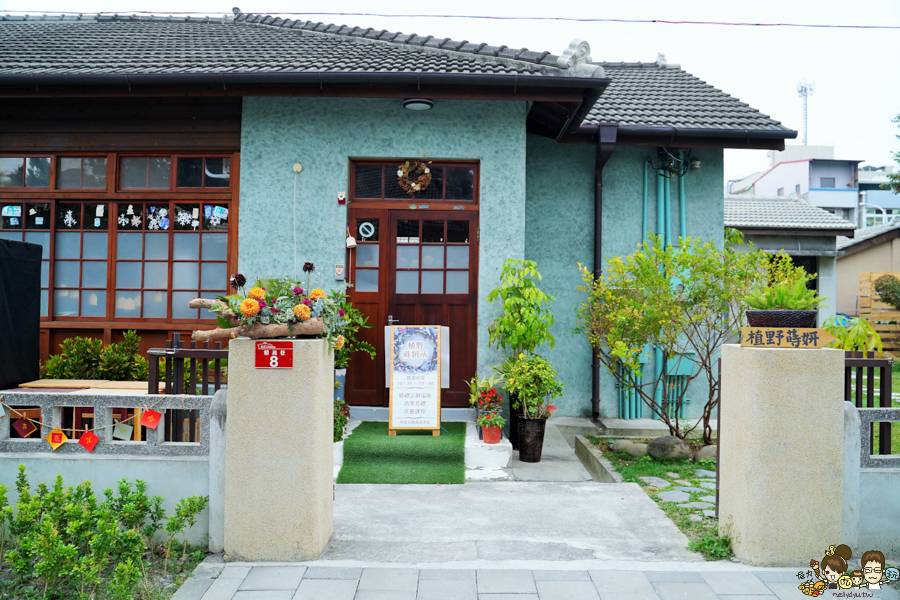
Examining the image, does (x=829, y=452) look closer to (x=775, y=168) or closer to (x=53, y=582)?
(x=53, y=582)

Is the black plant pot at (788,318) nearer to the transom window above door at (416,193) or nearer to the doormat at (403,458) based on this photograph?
the doormat at (403,458)

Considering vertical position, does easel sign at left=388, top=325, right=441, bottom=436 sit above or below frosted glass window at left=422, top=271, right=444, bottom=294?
below

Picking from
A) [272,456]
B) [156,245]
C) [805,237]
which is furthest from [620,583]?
[805,237]

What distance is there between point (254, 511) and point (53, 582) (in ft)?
3.51

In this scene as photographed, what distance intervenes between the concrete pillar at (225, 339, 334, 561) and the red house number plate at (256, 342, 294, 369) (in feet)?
0.10

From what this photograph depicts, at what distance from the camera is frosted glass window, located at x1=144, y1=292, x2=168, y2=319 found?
7258mm

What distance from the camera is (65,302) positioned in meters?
7.34

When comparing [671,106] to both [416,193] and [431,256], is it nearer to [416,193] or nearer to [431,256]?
[416,193]

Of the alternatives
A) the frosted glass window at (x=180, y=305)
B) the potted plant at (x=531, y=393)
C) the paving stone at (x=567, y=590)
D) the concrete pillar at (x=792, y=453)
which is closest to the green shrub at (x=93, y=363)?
the frosted glass window at (x=180, y=305)

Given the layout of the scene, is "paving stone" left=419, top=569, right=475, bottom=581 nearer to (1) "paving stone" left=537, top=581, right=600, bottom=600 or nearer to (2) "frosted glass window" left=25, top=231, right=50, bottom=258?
(1) "paving stone" left=537, top=581, right=600, bottom=600

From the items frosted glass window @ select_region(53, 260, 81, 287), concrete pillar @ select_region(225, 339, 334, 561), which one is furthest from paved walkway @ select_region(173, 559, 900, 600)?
frosted glass window @ select_region(53, 260, 81, 287)

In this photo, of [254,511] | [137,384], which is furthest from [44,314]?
[254,511]

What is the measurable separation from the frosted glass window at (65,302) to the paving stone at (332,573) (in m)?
5.55

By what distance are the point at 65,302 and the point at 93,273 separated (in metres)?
0.51
